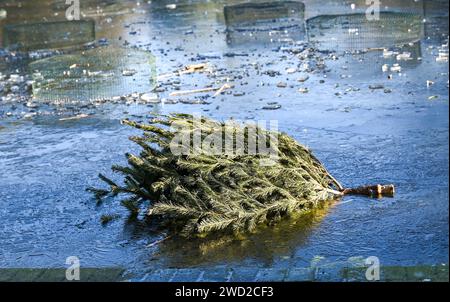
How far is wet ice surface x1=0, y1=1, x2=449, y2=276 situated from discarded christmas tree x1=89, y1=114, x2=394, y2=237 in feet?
0.64

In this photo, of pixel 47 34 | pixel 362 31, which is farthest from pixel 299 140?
pixel 47 34

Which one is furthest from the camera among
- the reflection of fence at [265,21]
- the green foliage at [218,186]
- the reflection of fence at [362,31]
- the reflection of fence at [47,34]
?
the reflection of fence at [47,34]

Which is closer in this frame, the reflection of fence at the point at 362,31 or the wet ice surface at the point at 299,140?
the wet ice surface at the point at 299,140

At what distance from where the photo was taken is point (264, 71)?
14172mm

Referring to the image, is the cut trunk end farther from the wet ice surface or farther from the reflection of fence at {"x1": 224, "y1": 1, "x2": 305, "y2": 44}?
the reflection of fence at {"x1": 224, "y1": 1, "x2": 305, "y2": 44}

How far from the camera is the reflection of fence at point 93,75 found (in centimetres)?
1366

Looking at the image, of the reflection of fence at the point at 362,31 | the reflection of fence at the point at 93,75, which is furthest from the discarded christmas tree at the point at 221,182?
the reflection of fence at the point at 362,31

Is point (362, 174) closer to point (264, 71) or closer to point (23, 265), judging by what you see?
point (23, 265)

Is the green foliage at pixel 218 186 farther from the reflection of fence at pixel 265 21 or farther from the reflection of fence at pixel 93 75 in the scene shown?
the reflection of fence at pixel 265 21

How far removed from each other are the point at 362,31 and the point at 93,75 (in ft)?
16.0

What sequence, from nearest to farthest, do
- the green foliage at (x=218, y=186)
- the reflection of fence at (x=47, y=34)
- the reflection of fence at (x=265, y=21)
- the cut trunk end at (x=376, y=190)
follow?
1. the green foliage at (x=218, y=186)
2. the cut trunk end at (x=376, y=190)
3. the reflection of fence at (x=265, y=21)
4. the reflection of fence at (x=47, y=34)

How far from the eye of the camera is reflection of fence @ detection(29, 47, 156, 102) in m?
13.7

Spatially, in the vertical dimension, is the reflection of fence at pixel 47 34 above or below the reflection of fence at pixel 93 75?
above
